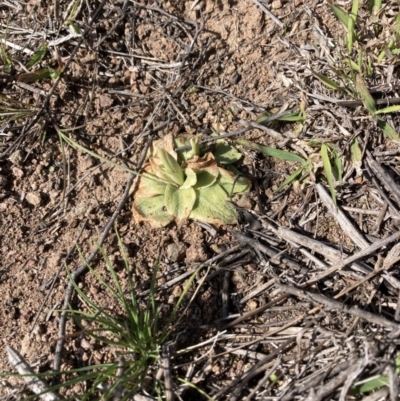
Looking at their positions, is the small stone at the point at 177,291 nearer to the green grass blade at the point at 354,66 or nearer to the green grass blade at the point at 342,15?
the green grass blade at the point at 354,66

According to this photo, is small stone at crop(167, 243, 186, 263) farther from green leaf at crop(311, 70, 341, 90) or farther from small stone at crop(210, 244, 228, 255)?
green leaf at crop(311, 70, 341, 90)

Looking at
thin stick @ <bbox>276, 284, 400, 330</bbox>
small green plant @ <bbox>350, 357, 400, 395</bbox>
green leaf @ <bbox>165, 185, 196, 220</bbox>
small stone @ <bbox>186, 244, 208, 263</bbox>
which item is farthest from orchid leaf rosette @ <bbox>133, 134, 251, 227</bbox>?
small green plant @ <bbox>350, 357, 400, 395</bbox>

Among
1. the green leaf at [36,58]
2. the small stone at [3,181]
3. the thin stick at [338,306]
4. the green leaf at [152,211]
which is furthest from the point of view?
the green leaf at [36,58]

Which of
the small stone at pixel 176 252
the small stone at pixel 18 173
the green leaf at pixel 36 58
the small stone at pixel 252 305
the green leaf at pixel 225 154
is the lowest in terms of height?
the small stone at pixel 252 305

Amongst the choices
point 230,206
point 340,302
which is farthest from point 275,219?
point 340,302

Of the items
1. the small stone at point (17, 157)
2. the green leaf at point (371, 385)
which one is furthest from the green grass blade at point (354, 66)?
the small stone at point (17, 157)

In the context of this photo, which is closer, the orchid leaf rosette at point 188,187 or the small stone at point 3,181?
the orchid leaf rosette at point 188,187

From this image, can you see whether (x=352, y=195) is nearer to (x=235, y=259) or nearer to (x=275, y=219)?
(x=275, y=219)
